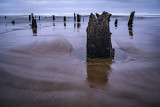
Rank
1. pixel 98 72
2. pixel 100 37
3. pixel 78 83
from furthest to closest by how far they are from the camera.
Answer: pixel 100 37 → pixel 98 72 → pixel 78 83

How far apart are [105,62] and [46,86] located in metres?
2.21

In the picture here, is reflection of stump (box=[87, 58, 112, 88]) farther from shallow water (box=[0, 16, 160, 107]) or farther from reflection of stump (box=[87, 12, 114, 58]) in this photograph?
reflection of stump (box=[87, 12, 114, 58])

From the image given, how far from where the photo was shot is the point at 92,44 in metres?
4.55

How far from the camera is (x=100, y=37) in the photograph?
4414 mm

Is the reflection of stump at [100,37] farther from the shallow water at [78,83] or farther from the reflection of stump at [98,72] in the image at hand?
the shallow water at [78,83]

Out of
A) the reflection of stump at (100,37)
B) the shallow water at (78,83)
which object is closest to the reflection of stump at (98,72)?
the shallow water at (78,83)

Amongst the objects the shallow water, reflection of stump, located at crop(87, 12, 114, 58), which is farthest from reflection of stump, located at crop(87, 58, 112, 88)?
reflection of stump, located at crop(87, 12, 114, 58)

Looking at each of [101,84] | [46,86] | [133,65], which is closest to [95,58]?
[133,65]

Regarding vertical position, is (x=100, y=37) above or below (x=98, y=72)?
above

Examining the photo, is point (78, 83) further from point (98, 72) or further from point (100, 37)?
point (100, 37)

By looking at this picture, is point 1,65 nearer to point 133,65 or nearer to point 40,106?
point 40,106

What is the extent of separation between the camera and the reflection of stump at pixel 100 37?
4380 millimetres

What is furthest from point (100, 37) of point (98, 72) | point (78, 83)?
point (78, 83)

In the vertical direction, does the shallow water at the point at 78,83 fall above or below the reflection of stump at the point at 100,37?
below
